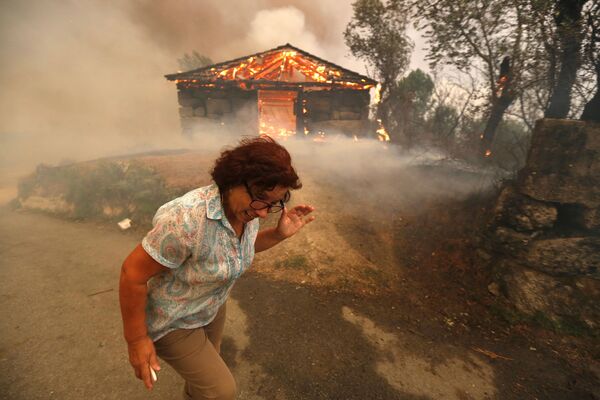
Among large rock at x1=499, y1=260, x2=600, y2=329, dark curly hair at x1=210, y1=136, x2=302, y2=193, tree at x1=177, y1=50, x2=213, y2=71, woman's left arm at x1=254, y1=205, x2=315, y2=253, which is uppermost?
tree at x1=177, y1=50, x2=213, y2=71

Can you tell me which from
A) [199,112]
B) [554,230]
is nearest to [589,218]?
[554,230]

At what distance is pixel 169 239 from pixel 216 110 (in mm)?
13346

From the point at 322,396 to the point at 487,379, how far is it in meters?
1.83

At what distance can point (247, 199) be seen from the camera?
138 centimetres

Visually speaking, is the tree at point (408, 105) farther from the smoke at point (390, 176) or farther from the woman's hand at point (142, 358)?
the woman's hand at point (142, 358)

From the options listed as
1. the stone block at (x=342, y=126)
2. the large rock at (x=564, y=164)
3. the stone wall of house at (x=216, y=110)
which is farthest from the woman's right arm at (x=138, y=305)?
the stone block at (x=342, y=126)

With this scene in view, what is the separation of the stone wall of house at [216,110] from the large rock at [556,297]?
1186 cm

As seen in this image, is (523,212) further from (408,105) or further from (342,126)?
(408,105)

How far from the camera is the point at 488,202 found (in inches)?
221

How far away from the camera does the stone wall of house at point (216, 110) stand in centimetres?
1323

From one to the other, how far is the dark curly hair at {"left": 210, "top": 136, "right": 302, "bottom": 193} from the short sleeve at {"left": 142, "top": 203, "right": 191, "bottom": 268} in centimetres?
26

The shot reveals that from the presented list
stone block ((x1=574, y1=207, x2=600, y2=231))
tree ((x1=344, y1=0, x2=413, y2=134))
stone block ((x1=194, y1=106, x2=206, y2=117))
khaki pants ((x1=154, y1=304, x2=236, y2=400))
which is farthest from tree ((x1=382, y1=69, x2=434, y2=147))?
khaki pants ((x1=154, y1=304, x2=236, y2=400))

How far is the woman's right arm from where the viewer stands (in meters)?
1.28

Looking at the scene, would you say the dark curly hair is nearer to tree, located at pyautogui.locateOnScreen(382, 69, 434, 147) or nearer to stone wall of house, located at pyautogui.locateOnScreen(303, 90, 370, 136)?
tree, located at pyautogui.locateOnScreen(382, 69, 434, 147)
